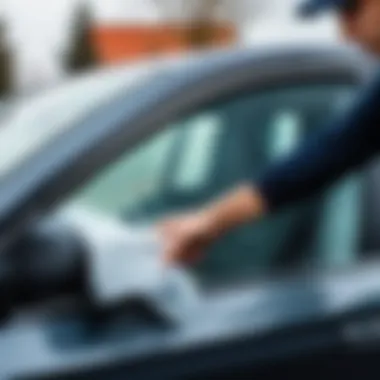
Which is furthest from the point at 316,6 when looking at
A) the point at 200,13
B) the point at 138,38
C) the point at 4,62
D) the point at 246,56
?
the point at 4,62

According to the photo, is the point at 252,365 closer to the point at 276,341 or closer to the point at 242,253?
the point at 276,341

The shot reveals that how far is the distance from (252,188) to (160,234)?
0.19 metres

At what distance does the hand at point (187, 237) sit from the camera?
2604 millimetres

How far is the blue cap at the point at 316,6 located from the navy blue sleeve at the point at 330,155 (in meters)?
0.20

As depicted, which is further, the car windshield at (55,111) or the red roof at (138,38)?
the red roof at (138,38)

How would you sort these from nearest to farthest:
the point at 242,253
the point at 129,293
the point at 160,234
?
the point at 160,234 → the point at 129,293 → the point at 242,253

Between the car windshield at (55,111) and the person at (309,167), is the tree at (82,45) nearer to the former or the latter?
the car windshield at (55,111)

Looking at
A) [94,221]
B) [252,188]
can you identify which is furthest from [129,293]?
[252,188]

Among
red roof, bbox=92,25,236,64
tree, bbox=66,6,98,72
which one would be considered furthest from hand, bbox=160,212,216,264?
tree, bbox=66,6,98,72

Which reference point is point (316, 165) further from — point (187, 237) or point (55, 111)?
point (55, 111)

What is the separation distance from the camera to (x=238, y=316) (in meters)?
3.06

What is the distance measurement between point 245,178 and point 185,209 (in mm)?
172

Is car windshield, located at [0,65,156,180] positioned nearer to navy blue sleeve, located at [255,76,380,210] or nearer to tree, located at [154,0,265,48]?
navy blue sleeve, located at [255,76,380,210]

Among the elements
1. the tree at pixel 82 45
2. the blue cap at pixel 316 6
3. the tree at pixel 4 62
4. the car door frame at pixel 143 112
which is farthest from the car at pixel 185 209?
the tree at pixel 4 62
